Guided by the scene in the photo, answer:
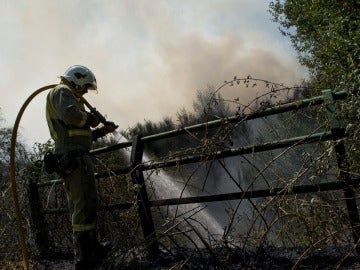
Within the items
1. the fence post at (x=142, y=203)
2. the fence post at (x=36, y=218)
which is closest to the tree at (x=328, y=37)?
the fence post at (x=142, y=203)

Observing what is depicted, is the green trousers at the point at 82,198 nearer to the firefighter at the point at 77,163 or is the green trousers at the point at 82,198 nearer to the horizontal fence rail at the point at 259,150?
the firefighter at the point at 77,163

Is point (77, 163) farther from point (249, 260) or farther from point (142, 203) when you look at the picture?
point (249, 260)

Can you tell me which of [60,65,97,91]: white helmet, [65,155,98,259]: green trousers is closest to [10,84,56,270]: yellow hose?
[60,65,97,91]: white helmet

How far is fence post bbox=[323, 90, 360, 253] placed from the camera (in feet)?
9.58

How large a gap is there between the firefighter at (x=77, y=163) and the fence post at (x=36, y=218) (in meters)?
1.75

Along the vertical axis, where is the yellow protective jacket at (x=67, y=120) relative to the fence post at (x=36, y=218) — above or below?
above

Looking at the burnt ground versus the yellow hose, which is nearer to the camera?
the burnt ground

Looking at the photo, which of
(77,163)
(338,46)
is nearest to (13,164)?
(77,163)

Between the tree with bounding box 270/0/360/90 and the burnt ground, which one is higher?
the tree with bounding box 270/0/360/90

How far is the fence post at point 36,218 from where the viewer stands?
5.82 m

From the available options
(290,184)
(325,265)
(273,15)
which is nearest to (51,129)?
(290,184)

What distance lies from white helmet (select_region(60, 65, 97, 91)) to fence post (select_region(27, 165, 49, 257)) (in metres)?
1.74

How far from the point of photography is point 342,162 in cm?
292

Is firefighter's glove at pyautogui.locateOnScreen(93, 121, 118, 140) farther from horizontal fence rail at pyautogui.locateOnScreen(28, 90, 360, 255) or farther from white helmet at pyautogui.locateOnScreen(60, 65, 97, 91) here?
white helmet at pyautogui.locateOnScreen(60, 65, 97, 91)
